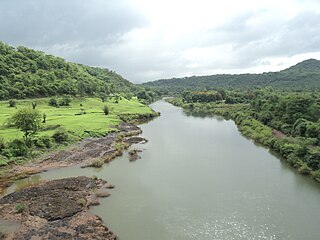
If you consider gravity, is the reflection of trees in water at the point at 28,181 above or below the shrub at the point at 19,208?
below

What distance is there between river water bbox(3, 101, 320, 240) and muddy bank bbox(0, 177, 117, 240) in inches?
54.4

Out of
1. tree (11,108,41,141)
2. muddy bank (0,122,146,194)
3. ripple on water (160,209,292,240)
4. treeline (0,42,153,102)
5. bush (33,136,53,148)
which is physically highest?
treeline (0,42,153,102)

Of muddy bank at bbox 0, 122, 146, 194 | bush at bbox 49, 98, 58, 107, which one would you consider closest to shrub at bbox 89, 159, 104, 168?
muddy bank at bbox 0, 122, 146, 194

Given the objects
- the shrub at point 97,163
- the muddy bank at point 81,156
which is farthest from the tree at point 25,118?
the shrub at point 97,163

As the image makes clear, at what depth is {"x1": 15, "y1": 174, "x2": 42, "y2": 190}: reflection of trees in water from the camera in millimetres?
36031

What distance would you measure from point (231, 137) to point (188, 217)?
39.4 meters

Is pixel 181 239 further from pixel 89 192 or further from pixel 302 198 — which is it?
pixel 302 198

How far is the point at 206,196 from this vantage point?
31984 mm

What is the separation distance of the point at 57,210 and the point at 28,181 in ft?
37.8

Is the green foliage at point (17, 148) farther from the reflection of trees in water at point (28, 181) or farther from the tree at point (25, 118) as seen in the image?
the reflection of trees in water at point (28, 181)

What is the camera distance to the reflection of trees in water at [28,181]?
36031 mm

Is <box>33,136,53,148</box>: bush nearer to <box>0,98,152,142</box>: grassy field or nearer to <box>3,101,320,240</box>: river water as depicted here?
<box>0,98,152,142</box>: grassy field

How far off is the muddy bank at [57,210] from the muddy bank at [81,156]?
5844 mm

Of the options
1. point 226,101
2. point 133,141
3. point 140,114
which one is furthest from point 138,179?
point 226,101
